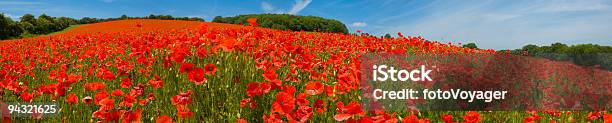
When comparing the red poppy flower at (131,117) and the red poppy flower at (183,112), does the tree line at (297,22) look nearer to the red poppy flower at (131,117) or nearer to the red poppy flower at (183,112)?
the red poppy flower at (183,112)

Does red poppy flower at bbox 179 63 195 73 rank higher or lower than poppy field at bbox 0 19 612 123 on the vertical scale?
higher

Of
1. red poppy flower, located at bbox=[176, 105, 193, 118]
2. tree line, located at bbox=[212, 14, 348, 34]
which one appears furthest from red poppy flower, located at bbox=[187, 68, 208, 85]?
tree line, located at bbox=[212, 14, 348, 34]

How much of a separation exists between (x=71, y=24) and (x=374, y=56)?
53325 mm

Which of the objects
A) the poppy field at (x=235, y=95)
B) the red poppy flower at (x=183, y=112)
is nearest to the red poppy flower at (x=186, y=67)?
the poppy field at (x=235, y=95)

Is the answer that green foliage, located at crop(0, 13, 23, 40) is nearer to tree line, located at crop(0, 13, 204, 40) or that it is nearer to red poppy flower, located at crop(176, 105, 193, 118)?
tree line, located at crop(0, 13, 204, 40)

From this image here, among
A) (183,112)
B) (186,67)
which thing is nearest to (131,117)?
(183,112)

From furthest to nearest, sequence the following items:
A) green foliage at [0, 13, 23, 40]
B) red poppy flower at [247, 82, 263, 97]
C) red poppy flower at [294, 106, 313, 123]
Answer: green foliage at [0, 13, 23, 40] → red poppy flower at [247, 82, 263, 97] → red poppy flower at [294, 106, 313, 123]

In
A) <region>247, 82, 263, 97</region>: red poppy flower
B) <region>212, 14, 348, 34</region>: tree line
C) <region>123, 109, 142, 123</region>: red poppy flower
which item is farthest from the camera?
<region>212, 14, 348, 34</region>: tree line

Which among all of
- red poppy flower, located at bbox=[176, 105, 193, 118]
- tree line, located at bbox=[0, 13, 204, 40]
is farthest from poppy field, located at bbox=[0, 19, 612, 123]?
tree line, located at bbox=[0, 13, 204, 40]

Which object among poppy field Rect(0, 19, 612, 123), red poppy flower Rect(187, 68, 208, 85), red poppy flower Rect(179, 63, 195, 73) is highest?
red poppy flower Rect(179, 63, 195, 73)

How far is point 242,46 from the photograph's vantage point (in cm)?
571

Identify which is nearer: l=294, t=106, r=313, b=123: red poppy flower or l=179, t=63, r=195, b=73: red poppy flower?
l=294, t=106, r=313, b=123: red poppy flower

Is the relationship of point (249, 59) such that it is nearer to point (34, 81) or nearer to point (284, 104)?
point (284, 104)

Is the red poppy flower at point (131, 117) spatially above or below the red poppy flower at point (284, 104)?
below
